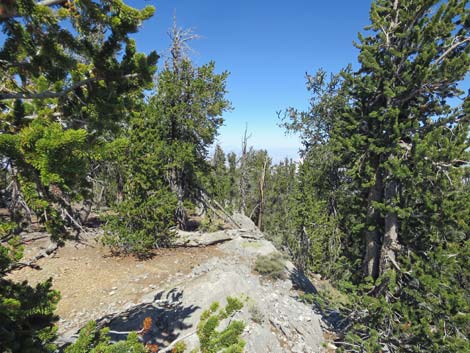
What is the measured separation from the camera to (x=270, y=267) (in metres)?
11.1

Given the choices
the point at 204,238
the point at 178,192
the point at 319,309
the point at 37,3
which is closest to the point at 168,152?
the point at 178,192

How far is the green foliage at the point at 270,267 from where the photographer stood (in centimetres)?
1098

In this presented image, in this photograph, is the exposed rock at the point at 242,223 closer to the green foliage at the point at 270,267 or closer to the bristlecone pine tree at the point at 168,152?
the bristlecone pine tree at the point at 168,152

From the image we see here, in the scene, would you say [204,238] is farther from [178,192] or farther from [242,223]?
[242,223]

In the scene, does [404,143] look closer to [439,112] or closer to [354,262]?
[439,112]

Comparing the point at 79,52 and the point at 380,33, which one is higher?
the point at 380,33

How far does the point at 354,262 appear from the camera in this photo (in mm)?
8430

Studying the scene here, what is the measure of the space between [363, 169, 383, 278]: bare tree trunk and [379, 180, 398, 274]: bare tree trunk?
42 centimetres

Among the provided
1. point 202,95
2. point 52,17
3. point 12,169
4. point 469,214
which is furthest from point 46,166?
point 202,95

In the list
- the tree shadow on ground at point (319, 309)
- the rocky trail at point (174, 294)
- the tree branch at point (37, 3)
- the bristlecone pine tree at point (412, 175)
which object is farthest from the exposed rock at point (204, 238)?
the tree branch at point (37, 3)

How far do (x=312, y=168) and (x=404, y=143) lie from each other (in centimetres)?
899

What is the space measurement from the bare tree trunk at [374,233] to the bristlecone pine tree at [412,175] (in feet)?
0.10

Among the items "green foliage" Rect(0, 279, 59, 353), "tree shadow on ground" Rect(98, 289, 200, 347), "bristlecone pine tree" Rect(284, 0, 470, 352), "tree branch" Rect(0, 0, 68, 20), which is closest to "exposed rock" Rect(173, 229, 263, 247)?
"tree shadow on ground" Rect(98, 289, 200, 347)

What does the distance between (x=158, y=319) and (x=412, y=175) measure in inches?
290
